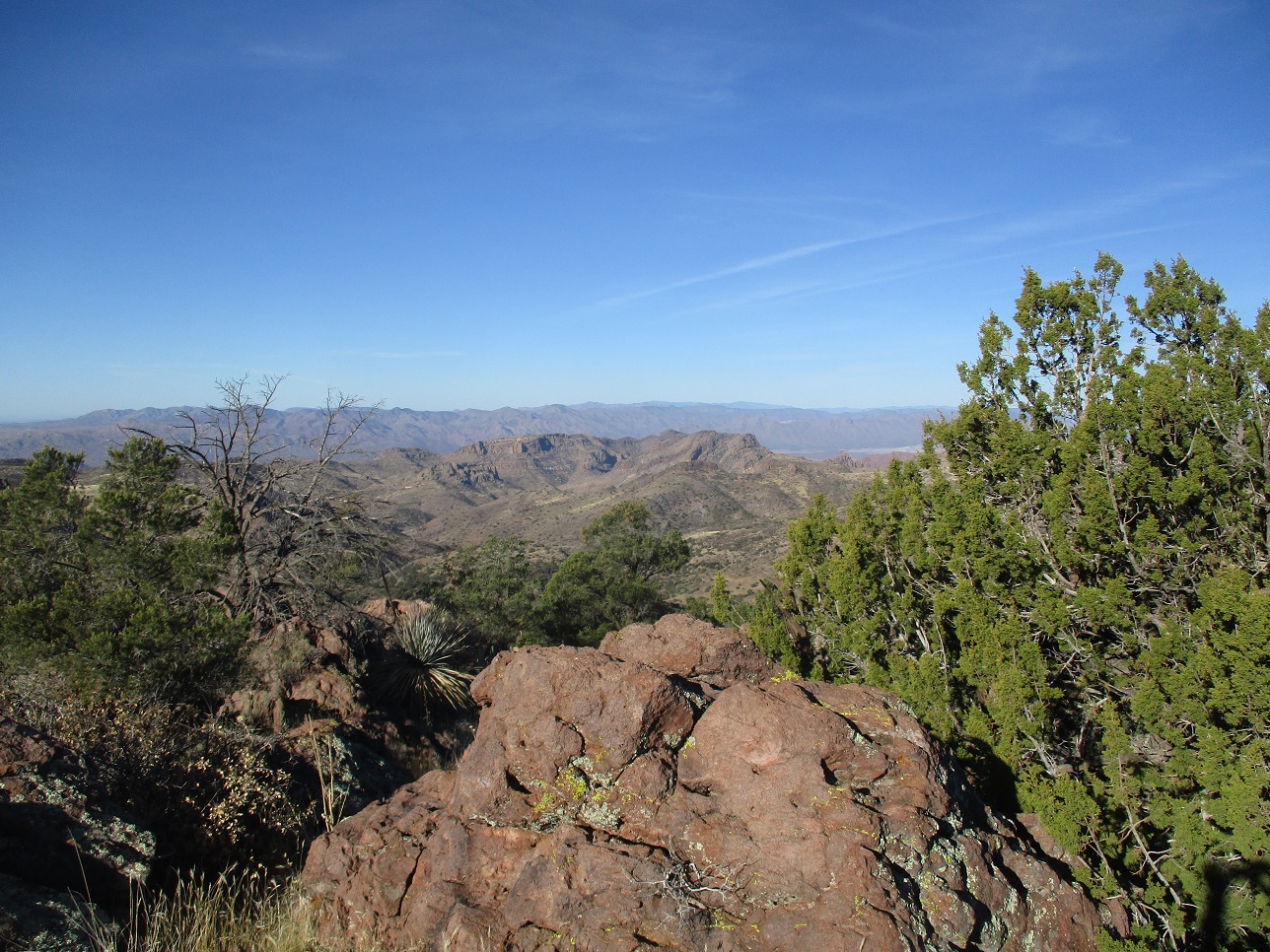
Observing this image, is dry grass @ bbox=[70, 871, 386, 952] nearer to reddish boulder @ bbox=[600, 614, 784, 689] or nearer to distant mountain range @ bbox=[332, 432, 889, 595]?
reddish boulder @ bbox=[600, 614, 784, 689]

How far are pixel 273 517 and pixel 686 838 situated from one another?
16.2m

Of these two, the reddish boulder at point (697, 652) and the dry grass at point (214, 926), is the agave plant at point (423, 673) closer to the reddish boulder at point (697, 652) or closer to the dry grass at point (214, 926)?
the reddish boulder at point (697, 652)

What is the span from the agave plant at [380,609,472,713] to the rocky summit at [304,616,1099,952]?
26.4ft

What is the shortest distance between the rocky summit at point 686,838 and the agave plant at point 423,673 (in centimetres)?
803

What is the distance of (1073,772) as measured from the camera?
232 inches

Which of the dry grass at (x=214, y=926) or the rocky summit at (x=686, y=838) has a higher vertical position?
the rocky summit at (x=686, y=838)

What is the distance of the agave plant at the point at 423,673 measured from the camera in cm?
1218

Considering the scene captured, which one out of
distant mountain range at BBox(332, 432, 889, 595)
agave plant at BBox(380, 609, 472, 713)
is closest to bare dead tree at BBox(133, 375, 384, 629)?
agave plant at BBox(380, 609, 472, 713)

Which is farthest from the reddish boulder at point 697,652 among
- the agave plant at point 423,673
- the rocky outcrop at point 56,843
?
the agave plant at point 423,673

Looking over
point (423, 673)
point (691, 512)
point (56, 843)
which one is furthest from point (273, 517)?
point (691, 512)

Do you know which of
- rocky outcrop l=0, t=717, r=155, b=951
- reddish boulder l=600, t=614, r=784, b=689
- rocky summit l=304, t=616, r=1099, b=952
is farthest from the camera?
reddish boulder l=600, t=614, r=784, b=689

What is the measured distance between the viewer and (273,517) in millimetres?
16875

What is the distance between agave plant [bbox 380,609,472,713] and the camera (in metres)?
12.2

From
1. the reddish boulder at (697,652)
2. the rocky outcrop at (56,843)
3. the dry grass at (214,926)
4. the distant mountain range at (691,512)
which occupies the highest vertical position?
the reddish boulder at (697,652)
